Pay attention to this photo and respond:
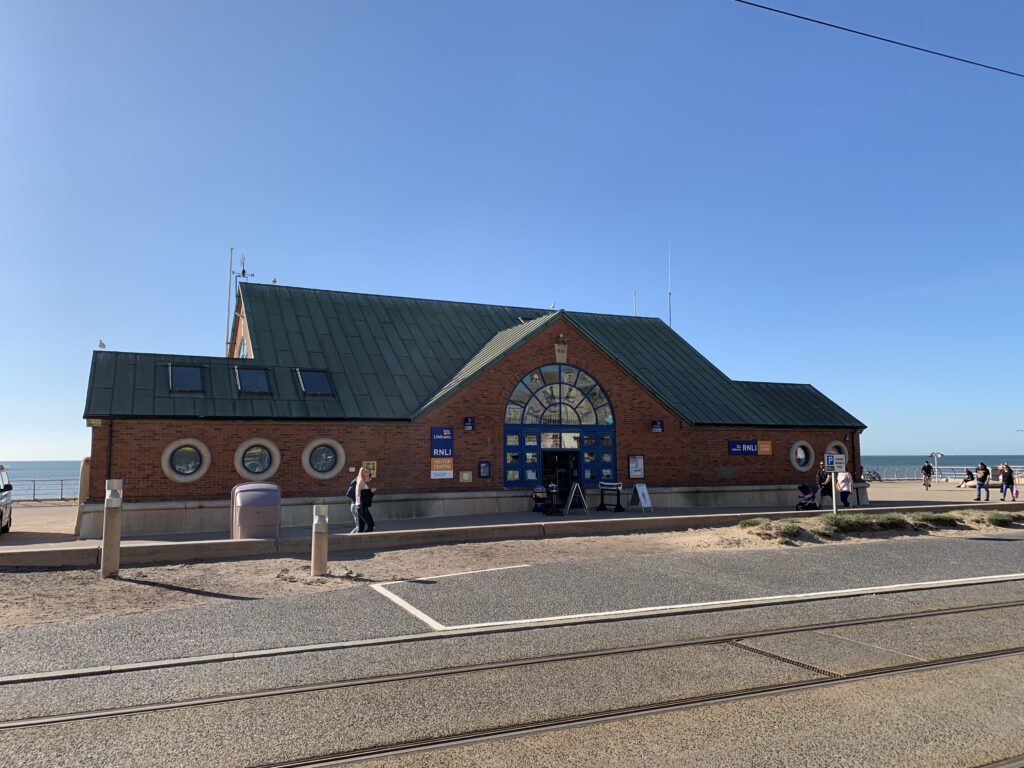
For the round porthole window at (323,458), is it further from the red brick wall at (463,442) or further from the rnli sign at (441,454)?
the rnli sign at (441,454)

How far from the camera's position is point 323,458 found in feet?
68.4

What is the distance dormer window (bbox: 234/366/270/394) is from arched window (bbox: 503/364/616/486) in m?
7.42

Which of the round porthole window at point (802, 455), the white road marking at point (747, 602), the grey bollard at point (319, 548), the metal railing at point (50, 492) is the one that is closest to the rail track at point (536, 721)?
the white road marking at point (747, 602)

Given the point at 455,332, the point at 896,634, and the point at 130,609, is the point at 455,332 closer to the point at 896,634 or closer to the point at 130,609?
the point at 130,609

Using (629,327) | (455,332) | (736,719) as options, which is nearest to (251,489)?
(736,719)

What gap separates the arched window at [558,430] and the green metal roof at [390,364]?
1109 mm

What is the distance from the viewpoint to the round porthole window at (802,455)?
1094 inches

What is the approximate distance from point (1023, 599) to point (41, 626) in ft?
40.4

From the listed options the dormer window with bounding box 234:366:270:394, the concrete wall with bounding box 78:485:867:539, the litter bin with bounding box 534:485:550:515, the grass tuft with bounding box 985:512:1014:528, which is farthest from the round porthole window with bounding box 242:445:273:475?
the grass tuft with bounding box 985:512:1014:528

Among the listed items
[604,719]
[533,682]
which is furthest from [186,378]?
[604,719]

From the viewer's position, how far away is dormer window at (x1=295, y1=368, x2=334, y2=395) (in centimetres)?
2188

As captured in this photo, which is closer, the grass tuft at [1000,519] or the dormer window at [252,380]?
the grass tuft at [1000,519]

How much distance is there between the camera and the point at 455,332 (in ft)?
93.9

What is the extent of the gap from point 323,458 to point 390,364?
505 centimetres
